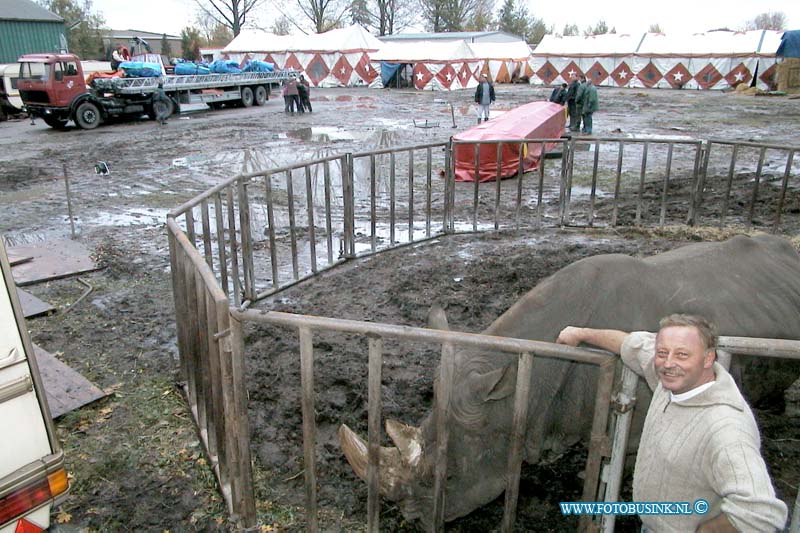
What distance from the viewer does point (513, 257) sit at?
795 centimetres

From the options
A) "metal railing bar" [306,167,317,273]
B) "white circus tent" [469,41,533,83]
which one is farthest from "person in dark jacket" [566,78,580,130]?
"white circus tent" [469,41,533,83]

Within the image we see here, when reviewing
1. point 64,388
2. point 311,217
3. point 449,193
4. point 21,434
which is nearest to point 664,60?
point 449,193

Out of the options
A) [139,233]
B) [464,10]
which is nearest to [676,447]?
[139,233]

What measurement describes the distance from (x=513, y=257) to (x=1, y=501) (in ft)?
20.5

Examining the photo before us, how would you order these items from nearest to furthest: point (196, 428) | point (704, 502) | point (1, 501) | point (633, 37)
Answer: point (704, 502)
point (1, 501)
point (196, 428)
point (633, 37)

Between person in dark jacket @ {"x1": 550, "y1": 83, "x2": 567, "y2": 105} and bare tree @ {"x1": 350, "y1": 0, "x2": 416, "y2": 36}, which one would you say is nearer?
person in dark jacket @ {"x1": 550, "y1": 83, "x2": 567, "y2": 105}

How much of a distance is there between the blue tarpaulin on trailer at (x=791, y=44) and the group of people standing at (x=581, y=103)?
20347 mm

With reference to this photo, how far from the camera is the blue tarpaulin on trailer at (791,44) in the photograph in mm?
33188

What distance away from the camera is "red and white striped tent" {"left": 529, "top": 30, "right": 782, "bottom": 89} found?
39938 millimetres

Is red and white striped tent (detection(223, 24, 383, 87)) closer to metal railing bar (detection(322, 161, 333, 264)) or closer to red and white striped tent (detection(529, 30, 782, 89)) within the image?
red and white striped tent (detection(529, 30, 782, 89))

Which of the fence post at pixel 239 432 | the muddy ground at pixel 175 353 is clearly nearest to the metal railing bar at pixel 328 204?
the muddy ground at pixel 175 353

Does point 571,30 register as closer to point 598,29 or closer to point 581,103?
point 598,29

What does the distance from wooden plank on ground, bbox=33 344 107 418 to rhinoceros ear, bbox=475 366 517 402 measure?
3199 mm

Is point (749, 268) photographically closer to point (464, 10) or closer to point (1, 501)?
point (1, 501)
